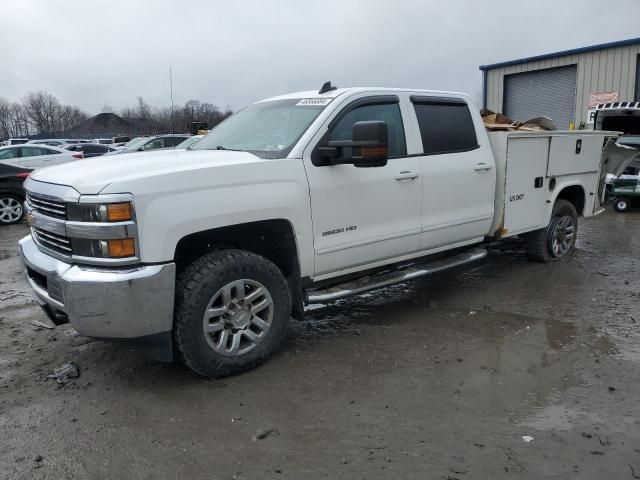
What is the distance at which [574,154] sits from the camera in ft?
21.4

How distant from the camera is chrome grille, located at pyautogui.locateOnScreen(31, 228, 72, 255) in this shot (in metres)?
3.50

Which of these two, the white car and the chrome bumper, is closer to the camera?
the chrome bumper

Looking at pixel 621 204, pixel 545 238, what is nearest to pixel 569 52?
pixel 621 204

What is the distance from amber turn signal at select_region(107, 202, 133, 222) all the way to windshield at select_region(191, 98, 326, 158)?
1.17 meters

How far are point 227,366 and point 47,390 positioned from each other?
124 cm

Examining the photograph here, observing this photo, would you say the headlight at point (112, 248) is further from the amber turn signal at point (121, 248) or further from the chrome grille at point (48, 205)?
the chrome grille at point (48, 205)

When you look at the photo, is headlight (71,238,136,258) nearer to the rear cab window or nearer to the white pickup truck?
the white pickup truck

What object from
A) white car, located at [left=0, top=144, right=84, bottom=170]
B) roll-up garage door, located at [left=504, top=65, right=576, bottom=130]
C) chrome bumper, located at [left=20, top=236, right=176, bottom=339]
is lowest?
chrome bumper, located at [left=20, top=236, right=176, bottom=339]

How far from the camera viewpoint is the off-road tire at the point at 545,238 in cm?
661

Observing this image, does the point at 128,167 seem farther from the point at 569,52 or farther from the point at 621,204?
the point at 569,52

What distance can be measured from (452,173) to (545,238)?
7.41 ft

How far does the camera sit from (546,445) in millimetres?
2967

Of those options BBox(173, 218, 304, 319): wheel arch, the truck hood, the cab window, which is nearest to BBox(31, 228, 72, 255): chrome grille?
the truck hood

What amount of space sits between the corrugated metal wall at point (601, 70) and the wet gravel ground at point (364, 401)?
1399cm
